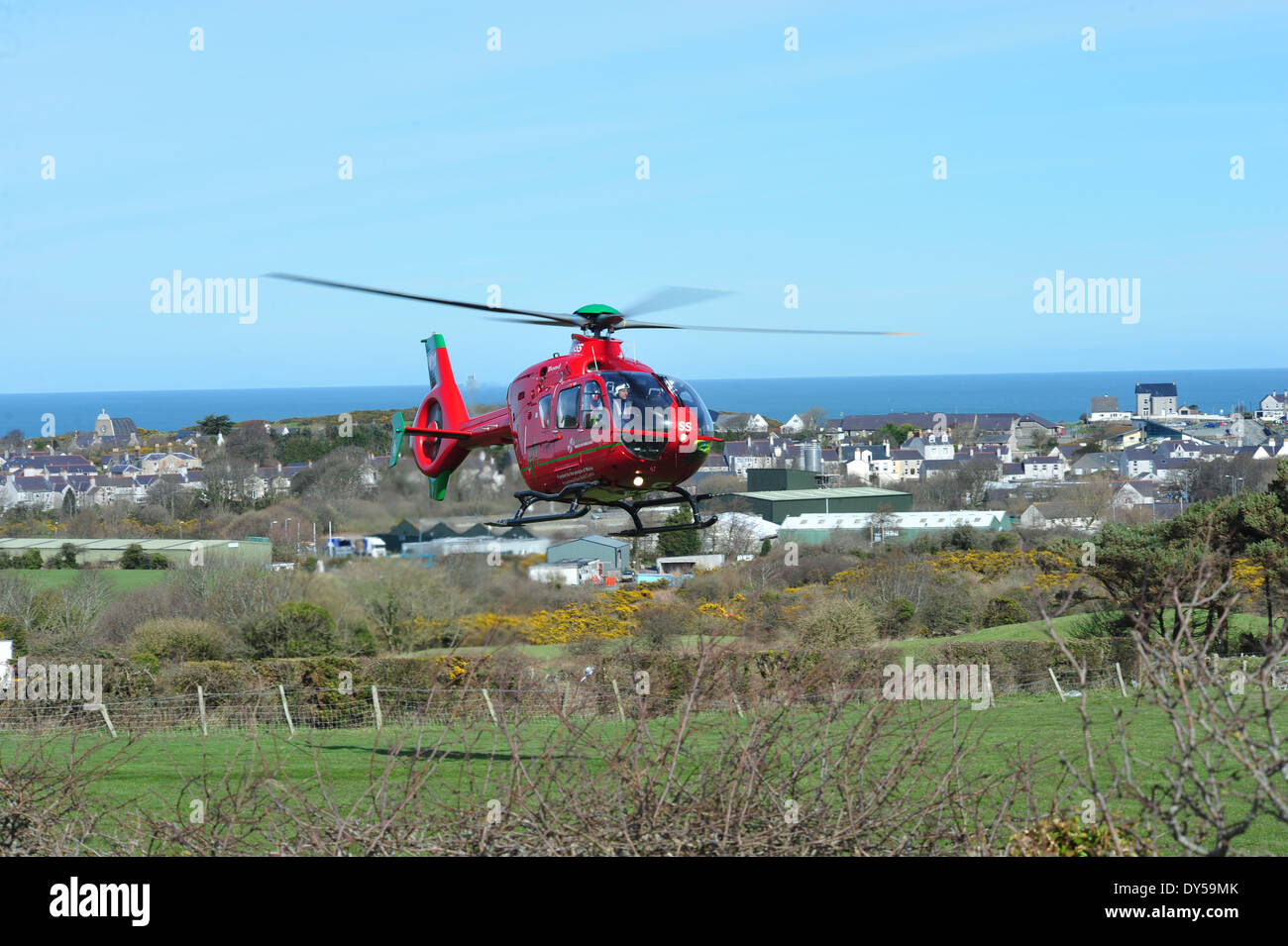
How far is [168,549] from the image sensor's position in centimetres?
4247

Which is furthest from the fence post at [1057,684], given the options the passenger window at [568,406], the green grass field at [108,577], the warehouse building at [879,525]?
the green grass field at [108,577]

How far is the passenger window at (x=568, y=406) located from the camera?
12.0m

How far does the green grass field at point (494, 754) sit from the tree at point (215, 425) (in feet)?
164

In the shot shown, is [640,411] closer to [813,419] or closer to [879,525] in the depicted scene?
[879,525]

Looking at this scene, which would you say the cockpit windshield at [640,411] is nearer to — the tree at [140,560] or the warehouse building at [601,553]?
the warehouse building at [601,553]

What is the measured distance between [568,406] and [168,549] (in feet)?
112

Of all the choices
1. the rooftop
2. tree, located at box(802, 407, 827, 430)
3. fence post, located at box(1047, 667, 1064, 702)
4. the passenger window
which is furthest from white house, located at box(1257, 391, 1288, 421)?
the passenger window

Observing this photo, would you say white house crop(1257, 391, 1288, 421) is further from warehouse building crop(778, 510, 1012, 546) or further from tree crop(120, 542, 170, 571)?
tree crop(120, 542, 170, 571)

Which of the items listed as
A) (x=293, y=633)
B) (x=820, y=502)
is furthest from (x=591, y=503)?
(x=820, y=502)

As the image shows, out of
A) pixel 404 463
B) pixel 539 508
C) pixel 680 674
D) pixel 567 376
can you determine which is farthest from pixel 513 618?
pixel 567 376

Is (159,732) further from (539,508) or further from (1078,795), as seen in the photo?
(1078,795)

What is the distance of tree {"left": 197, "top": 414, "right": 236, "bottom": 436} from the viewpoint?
230ft

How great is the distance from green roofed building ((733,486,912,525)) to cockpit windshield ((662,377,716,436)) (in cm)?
4116

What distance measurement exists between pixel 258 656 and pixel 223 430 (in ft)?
134
